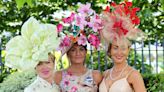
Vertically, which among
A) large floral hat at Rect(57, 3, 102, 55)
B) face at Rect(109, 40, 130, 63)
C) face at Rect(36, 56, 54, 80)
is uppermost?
large floral hat at Rect(57, 3, 102, 55)

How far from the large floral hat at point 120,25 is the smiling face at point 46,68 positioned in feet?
1.50

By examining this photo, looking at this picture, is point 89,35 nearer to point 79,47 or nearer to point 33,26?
point 79,47

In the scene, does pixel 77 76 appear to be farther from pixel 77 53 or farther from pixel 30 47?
pixel 30 47

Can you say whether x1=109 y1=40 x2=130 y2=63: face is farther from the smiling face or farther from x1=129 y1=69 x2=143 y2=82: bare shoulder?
the smiling face

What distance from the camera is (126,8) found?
362 cm

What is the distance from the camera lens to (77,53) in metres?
3.66

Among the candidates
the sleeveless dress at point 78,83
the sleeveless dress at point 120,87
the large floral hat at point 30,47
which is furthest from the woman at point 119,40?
the large floral hat at point 30,47

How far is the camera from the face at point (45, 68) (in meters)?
3.38

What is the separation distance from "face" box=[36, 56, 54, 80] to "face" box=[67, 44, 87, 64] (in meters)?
0.29

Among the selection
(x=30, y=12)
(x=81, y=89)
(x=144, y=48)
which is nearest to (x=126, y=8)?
(x=81, y=89)

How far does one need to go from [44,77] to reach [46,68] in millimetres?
68

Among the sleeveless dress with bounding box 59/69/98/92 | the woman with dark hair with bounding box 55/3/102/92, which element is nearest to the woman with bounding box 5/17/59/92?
the woman with dark hair with bounding box 55/3/102/92

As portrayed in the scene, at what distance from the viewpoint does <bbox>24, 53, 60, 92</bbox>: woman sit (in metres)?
3.38

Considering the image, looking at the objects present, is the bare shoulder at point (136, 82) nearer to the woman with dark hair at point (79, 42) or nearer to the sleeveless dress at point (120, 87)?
the sleeveless dress at point (120, 87)
